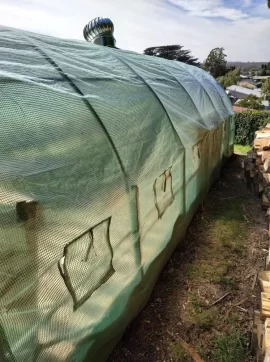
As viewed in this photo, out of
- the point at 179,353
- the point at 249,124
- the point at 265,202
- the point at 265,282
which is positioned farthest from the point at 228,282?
the point at 249,124

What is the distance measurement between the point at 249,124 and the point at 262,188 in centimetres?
821

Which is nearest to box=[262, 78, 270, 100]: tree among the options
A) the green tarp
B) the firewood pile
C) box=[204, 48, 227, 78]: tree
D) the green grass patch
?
box=[204, 48, 227, 78]: tree

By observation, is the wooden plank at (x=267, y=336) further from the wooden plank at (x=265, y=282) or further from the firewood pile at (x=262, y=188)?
the wooden plank at (x=265, y=282)

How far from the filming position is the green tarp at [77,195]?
1.68 metres

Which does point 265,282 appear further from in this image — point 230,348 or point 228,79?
point 228,79

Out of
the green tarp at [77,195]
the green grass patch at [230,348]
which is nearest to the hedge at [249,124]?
the green tarp at [77,195]

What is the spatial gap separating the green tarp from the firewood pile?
4.12ft

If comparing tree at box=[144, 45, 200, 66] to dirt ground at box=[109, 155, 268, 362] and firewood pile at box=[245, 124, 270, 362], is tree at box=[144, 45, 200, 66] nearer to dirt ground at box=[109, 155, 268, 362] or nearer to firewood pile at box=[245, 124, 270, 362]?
firewood pile at box=[245, 124, 270, 362]

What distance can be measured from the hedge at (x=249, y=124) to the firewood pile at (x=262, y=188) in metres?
5.23

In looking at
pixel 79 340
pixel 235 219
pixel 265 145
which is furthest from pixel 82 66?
pixel 265 145

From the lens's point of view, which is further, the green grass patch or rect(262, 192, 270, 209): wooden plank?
rect(262, 192, 270, 209): wooden plank

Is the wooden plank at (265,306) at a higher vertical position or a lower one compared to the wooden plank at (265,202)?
higher

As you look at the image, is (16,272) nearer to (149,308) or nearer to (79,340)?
(79,340)

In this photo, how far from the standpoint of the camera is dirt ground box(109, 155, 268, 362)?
281cm
